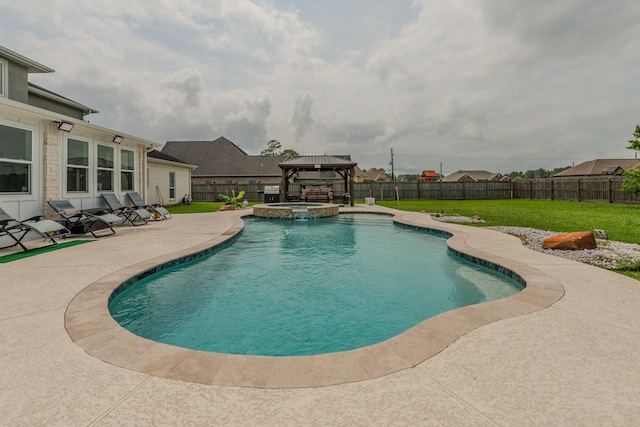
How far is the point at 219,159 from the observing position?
3106 cm

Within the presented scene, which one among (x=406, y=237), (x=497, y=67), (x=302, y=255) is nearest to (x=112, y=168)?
(x=302, y=255)

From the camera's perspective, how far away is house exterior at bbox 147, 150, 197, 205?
16.3 meters

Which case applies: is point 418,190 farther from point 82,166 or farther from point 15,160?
point 15,160

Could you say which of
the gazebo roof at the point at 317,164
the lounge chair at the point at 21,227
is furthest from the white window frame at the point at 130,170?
the gazebo roof at the point at 317,164

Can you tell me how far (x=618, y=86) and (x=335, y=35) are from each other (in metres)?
10.6

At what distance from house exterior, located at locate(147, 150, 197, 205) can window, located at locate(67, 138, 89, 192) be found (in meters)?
6.51

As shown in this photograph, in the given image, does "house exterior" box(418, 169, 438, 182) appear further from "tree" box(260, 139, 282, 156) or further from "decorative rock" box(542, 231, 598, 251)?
"decorative rock" box(542, 231, 598, 251)

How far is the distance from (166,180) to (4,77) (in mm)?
8502

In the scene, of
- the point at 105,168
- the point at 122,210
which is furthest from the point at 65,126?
the point at 122,210

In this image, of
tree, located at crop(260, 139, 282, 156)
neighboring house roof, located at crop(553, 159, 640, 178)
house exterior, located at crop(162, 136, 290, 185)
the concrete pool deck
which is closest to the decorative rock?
the concrete pool deck

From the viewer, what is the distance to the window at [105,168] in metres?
9.97

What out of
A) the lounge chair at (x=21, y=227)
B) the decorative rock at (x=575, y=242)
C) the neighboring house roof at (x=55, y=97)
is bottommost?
the decorative rock at (x=575, y=242)

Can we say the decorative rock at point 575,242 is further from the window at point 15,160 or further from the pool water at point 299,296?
the window at point 15,160

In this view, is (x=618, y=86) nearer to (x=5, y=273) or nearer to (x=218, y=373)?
(x=218, y=373)
